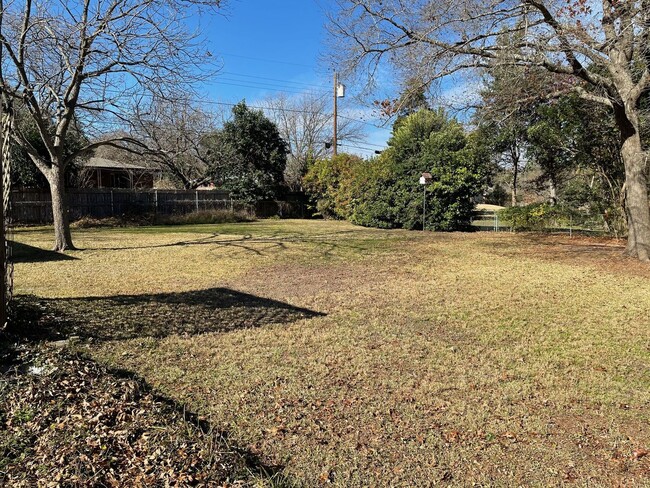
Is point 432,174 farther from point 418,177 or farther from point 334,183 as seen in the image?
point 334,183

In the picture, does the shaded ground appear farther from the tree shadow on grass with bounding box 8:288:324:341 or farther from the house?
the house

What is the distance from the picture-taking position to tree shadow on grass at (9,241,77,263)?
8203mm

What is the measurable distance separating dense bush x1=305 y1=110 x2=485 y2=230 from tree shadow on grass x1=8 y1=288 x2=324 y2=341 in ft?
38.7

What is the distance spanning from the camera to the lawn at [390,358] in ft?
7.91

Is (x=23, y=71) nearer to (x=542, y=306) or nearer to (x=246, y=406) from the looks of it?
(x=246, y=406)

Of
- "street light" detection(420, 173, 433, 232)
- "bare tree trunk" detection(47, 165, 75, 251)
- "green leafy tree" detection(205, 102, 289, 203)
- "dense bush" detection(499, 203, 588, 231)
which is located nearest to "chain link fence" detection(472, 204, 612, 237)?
"dense bush" detection(499, 203, 588, 231)

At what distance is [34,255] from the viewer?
8.73 meters

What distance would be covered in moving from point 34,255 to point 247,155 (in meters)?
15.8

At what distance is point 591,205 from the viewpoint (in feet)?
48.2

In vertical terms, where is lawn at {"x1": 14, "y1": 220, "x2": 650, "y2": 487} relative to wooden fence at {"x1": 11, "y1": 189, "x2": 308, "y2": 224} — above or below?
below

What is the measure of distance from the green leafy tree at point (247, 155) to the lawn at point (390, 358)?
1509 centimetres

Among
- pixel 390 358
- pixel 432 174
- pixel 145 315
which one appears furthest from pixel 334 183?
pixel 390 358

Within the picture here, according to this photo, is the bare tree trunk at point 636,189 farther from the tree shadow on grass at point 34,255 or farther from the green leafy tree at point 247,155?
the green leafy tree at point 247,155

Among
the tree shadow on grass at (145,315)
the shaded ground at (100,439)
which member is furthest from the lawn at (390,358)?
the shaded ground at (100,439)
